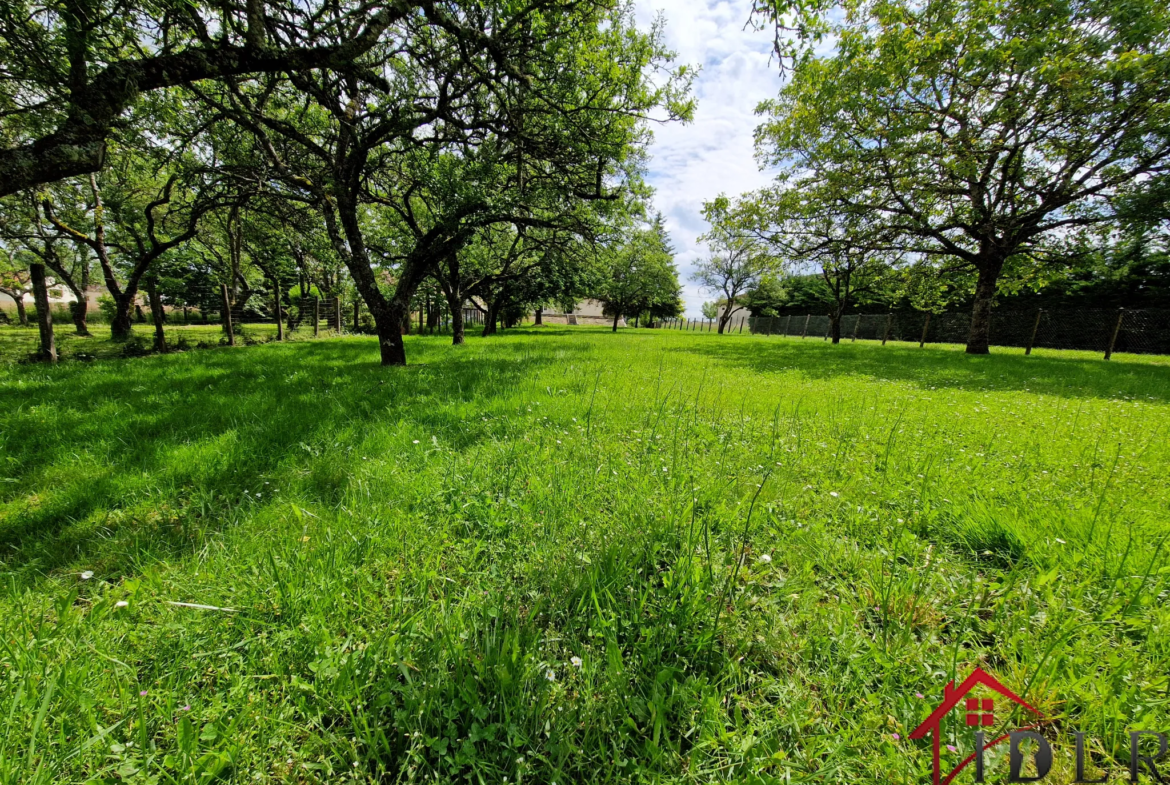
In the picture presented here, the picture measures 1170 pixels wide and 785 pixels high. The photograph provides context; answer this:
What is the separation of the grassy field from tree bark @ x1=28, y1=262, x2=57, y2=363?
1039 cm

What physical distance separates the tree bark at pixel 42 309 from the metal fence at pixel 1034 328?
33.2 metres

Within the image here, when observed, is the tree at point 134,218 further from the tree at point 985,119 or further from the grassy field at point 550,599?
the tree at point 985,119

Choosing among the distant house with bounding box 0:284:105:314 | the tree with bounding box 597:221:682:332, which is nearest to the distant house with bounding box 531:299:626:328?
the tree with bounding box 597:221:682:332

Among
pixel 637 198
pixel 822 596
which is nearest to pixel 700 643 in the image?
pixel 822 596

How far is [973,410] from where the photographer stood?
5.16 metres

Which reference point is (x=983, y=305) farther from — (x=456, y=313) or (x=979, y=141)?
(x=456, y=313)

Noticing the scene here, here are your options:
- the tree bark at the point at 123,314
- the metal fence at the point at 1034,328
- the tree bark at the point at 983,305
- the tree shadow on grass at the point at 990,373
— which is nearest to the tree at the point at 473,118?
the tree shadow on grass at the point at 990,373

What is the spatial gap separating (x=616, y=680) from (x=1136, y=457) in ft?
17.2

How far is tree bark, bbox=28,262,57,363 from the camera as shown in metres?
9.43

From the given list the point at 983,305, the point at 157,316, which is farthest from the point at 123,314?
the point at 983,305

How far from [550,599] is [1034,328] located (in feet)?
78.9

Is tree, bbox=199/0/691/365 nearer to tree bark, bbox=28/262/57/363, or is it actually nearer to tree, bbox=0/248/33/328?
tree bark, bbox=28/262/57/363

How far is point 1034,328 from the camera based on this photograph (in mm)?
15711

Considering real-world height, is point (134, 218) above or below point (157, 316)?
above
